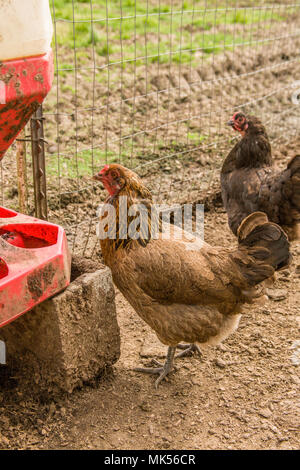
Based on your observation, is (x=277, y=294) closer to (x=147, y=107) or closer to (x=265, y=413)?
(x=265, y=413)

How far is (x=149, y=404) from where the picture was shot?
272 centimetres

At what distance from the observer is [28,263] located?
231 centimetres

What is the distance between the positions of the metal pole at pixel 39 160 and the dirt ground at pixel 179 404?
952 millimetres

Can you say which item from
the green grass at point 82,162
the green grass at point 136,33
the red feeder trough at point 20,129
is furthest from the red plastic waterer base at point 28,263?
the green grass at point 136,33

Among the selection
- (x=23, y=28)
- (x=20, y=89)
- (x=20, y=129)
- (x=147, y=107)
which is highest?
(x=23, y=28)

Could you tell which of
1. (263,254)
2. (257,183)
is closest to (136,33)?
(257,183)

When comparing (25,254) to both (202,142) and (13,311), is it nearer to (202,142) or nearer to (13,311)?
(13,311)

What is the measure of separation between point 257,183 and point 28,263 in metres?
2.18

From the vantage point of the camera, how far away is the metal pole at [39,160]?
319 cm

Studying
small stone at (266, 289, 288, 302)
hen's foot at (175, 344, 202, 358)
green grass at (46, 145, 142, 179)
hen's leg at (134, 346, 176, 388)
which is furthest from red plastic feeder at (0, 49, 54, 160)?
green grass at (46, 145, 142, 179)

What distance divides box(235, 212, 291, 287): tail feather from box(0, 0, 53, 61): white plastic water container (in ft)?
5.26

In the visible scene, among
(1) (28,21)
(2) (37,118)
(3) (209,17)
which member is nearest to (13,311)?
(1) (28,21)

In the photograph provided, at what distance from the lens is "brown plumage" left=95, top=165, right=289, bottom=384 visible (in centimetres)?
272

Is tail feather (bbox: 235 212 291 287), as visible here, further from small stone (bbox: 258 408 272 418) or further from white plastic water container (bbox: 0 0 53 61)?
white plastic water container (bbox: 0 0 53 61)
